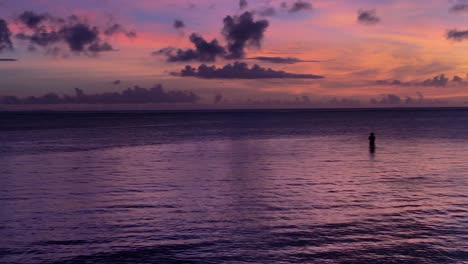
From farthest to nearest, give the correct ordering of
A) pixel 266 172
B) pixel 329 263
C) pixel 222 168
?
1. pixel 222 168
2. pixel 266 172
3. pixel 329 263

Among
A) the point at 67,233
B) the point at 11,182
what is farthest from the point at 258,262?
the point at 11,182

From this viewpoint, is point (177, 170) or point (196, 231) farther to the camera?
point (177, 170)

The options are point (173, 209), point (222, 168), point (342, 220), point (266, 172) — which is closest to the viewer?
→ point (342, 220)

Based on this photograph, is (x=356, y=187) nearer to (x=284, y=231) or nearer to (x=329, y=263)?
(x=284, y=231)

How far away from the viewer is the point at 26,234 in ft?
71.8

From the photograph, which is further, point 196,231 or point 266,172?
point 266,172

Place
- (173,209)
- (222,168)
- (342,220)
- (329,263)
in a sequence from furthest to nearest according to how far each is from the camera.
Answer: (222,168) < (173,209) < (342,220) < (329,263)

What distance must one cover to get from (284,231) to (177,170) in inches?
918

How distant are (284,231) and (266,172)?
20065 millimetres

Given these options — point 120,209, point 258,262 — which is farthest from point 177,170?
point 258,262

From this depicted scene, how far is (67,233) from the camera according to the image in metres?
21.9

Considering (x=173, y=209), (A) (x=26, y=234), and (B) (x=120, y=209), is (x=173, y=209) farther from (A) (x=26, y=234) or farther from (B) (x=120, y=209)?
(A) (x=26, y=234)

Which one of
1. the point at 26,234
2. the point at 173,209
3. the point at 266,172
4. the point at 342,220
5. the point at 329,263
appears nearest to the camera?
the point at 329,263

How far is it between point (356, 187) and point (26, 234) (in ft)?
71.7
